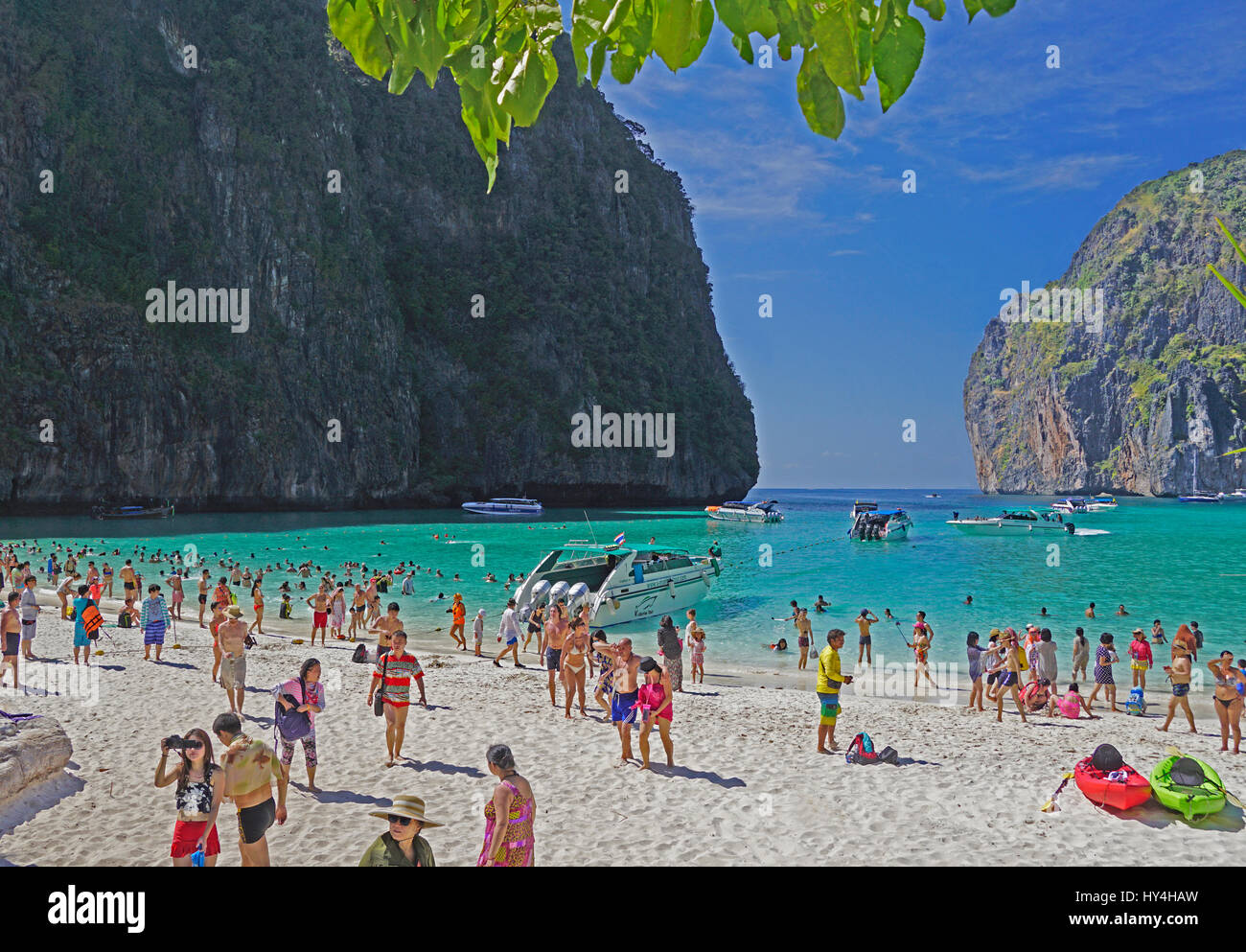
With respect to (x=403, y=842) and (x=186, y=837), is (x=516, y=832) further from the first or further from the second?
(x=186, y=837)

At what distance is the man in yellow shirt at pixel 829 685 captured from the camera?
36.6 ft

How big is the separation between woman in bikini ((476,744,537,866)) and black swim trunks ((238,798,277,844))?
1925 millimetres

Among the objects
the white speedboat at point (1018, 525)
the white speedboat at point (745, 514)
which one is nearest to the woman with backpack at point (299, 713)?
the white speedboat at point (1018, 525)

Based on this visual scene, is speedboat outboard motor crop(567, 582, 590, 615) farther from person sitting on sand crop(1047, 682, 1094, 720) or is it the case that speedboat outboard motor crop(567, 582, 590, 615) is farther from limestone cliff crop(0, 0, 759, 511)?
limestone cliff crop(0, 0, 759, 511)

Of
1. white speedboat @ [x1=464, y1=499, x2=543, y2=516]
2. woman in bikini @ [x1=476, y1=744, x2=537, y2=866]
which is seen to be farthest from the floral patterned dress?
white speedboat @ [x1=464, y1=499, x2=543, y2=516]

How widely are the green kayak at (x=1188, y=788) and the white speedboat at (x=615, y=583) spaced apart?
15009 millimetres

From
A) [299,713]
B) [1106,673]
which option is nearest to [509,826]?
[299,713]

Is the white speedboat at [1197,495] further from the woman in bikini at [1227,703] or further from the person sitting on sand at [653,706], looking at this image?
the person sitting on sand at [653,706]

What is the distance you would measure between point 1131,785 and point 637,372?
111394mm

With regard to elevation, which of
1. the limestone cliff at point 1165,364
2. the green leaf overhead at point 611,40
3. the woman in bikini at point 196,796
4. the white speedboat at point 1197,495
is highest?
the limestone cliff at point 1165,364

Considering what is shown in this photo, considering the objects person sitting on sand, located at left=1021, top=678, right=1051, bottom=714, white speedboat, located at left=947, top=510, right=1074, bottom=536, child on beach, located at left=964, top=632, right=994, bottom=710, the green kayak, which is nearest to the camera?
the green kayak

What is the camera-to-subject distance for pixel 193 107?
90.1 m

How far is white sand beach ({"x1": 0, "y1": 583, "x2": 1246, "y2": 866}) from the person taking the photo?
785 centimetres

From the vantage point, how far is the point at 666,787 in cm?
980
